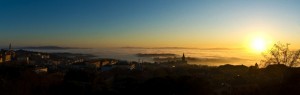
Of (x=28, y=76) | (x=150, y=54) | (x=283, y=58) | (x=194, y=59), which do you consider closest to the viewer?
(x=28, y=76)

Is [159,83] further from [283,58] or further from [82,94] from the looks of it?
[283,58]

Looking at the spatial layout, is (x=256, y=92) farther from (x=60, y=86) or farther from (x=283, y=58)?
(x=283, y=58)

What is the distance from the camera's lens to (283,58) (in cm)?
3572

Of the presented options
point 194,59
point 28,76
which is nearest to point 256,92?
point 28,76

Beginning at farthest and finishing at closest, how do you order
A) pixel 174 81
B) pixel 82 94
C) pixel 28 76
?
pixel 28 76, pixel 174 81, pixel 82 94

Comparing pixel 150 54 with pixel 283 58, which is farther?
pixel 150 54

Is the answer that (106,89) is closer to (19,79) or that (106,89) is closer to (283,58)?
(19,79)

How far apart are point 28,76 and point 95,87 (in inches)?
174

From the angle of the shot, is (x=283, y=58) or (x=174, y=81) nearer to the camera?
(x=174, y=81)

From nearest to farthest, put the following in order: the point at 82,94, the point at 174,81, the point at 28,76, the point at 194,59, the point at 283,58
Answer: the point at 82,94 < the point at 174,81 < the point at 28,76 < the point at 283,58 < the point at 194,59

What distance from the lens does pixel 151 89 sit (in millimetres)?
19281

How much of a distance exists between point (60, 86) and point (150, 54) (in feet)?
409

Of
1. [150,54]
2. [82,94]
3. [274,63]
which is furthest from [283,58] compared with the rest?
[150,54]

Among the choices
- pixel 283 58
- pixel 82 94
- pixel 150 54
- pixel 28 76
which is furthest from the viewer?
pixel 150 54
